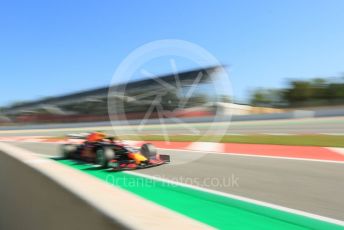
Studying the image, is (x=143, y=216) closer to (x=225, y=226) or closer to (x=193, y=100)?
(x=225, y=226)

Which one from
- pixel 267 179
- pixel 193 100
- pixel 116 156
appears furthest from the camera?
pixel 193 100

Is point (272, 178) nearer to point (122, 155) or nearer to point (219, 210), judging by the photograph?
point (219, 210)

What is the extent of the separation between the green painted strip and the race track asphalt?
0.40 m

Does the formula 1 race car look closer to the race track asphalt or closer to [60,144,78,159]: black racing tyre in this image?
the race track asphalt

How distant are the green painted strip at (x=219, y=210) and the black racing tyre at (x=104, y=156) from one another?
163cm

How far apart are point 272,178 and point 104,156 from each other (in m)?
4.06

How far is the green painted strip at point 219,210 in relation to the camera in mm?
5035

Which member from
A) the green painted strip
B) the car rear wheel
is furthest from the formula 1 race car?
the car rear wheel

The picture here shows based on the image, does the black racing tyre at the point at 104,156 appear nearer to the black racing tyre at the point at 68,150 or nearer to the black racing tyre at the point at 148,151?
the black racing tyre at the point at 148,151

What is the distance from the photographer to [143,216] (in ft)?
5.12

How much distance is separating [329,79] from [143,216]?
5634 cm

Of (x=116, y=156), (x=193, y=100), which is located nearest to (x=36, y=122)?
(x=193, y=100)

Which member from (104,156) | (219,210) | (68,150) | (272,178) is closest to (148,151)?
(104,156)

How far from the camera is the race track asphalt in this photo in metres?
6.09
